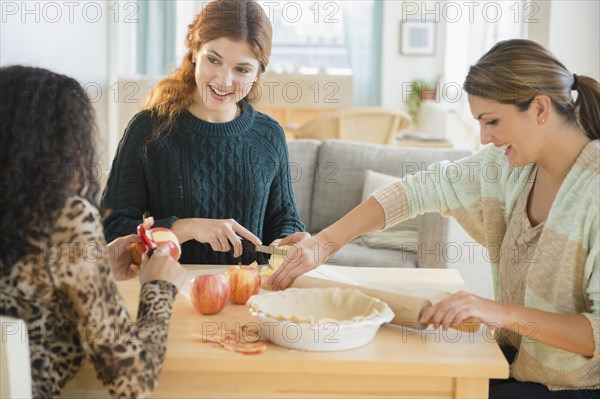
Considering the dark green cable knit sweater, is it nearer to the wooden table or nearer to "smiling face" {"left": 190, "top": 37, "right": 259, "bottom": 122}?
"smiling face" {"left": 190, "top": 37, "right": 259, "bottom": 122}

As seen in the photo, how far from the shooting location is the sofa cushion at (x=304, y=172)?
3920 millimetres

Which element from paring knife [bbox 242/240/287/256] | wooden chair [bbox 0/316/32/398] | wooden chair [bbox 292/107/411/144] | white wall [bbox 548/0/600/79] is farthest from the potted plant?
wooden chair [bbox 0/316/32/398]

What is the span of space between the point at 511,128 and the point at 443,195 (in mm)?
349

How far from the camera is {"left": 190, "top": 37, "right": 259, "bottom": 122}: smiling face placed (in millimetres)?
2141

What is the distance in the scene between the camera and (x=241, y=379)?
4.79ft

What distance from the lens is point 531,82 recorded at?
169cm

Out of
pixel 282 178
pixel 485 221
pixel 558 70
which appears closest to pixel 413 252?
pixel 282 178

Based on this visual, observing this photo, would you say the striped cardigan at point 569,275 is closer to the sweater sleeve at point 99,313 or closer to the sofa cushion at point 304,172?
the sweater sleeve at point 99,313

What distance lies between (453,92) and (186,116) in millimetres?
5674

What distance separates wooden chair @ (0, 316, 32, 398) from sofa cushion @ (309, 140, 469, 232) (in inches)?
106

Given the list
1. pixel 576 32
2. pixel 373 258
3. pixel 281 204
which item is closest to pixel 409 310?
pixel 281 204

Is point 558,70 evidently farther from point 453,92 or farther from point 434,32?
point 434,32

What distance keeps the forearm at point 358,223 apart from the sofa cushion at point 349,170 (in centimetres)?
176

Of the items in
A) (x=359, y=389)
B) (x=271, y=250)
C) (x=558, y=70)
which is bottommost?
(x=359, y=389)
